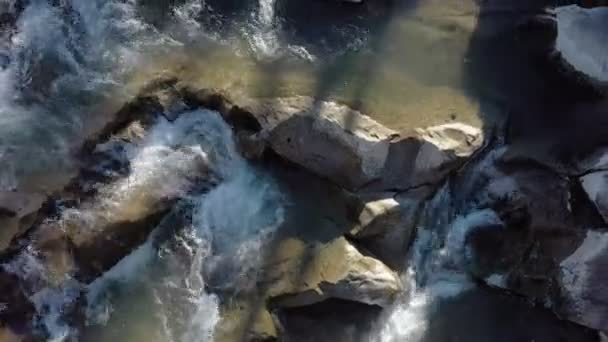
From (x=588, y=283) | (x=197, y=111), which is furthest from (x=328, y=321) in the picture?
(x=197, y=111)

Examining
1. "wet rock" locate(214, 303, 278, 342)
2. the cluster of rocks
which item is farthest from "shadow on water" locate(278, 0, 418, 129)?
"wet rock" locate(214, 303, 278, 342)

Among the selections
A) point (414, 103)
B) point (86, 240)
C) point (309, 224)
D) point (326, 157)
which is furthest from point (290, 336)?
point (414, 103)

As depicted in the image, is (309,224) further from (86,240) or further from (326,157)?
(86,240)

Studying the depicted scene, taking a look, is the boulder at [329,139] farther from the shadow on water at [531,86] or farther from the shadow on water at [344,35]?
the shadow on water at [531,86]

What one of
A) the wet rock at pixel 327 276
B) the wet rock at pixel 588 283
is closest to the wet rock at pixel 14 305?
the wet rock at pixel 327 276

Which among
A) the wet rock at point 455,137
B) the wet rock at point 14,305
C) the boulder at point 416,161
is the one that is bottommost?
the wet rock at point 14,305
